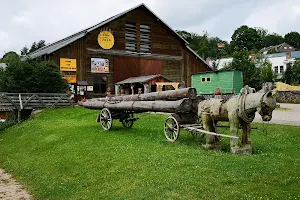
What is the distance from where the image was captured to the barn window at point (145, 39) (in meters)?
42.2

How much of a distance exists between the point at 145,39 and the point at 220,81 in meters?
10.5

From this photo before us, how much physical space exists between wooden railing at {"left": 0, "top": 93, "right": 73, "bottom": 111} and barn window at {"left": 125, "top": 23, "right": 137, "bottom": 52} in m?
12.3

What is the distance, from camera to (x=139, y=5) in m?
41.1

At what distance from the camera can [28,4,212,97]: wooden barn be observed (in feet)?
122

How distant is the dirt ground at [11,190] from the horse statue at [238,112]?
219 inches

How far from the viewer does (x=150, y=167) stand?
32.7ft

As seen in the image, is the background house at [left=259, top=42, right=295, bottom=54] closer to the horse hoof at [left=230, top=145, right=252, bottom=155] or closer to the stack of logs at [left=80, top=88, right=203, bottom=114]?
the stack of logs at [left=80, top=88, right=203, bottom=114]

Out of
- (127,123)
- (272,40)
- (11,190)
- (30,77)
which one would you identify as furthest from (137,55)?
(272,40)

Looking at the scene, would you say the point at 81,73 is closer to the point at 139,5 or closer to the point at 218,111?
the point at 139,5

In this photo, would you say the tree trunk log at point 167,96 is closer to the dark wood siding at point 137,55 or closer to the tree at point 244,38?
the dark wood siding at point 137,55

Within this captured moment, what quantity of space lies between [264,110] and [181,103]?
11.6 ft

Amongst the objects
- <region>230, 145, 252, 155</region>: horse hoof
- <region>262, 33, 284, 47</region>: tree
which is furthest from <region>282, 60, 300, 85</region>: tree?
<region>262, 33, 284, 47</region>: tree

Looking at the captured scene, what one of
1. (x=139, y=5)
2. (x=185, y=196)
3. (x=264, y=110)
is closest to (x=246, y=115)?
(x=264, y=110)

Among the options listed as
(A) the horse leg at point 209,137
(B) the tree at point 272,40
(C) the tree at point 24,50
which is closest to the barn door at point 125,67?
(A) the horse leg at point 209,137
